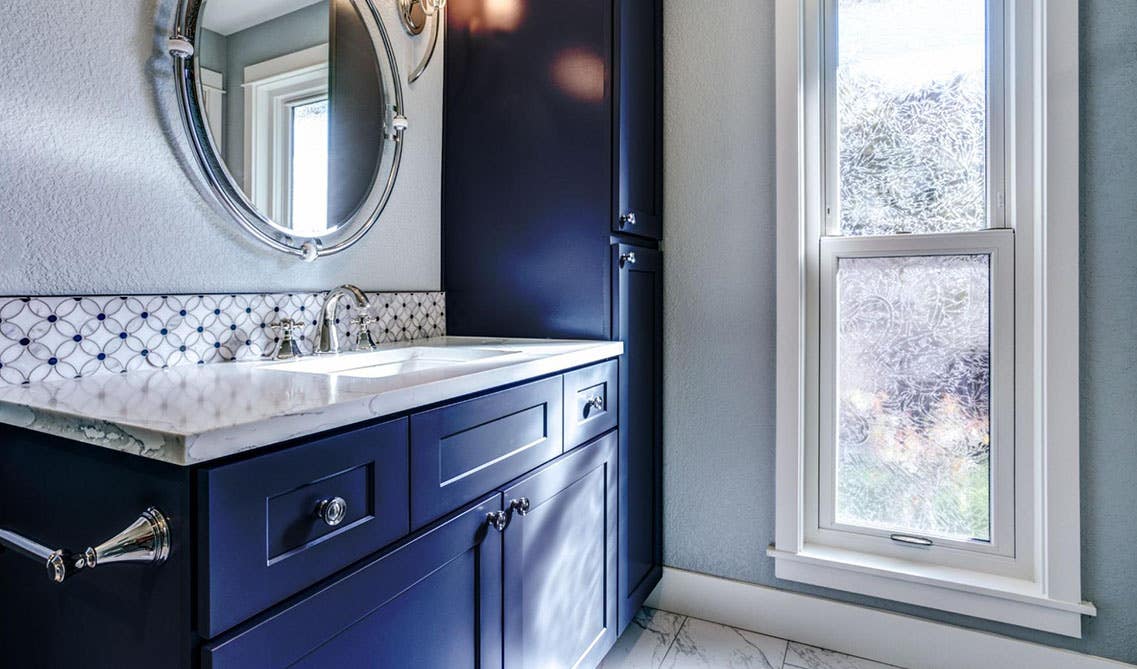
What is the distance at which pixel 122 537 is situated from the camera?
63 centimetres

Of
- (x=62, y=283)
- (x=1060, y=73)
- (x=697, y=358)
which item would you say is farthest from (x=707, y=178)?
(x=62, y=283)

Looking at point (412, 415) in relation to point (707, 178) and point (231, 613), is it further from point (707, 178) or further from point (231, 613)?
point (707, 178)

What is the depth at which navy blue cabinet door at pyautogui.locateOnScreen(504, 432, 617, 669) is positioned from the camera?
115 cm

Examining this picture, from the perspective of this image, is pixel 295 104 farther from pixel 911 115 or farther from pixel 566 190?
pixel 911 115

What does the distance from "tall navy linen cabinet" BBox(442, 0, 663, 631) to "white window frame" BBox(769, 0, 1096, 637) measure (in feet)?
1.26

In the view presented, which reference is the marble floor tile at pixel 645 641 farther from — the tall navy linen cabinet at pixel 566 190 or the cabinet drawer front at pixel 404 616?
the cabinet drawer front at pixel 404 616

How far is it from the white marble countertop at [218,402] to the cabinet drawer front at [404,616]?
201 mm

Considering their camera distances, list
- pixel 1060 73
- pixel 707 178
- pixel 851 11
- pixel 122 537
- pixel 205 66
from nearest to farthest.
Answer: pixel 122 537 < pixel 205 66 < pixel 1060 73 < pixel 851 11 < pixel 707 178

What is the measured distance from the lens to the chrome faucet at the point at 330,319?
4.50 ft

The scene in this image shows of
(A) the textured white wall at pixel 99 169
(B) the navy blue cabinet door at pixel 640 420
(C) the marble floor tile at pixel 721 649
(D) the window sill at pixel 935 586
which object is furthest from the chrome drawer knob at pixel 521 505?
(D) the window sill at pixel 935 586

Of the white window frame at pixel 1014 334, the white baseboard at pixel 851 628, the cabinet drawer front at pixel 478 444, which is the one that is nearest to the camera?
the cabinet drawer front at pixel 478 444

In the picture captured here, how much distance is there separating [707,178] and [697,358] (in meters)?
0.55

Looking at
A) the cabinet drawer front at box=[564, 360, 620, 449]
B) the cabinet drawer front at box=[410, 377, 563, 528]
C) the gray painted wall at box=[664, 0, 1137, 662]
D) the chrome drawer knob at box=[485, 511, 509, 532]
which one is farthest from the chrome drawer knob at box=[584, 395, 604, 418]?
the gray painted wall at box=[664, 0, 1137, 662]

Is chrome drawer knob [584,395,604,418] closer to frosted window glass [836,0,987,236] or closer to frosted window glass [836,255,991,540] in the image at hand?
frosted window glass [836,255,991,540]
